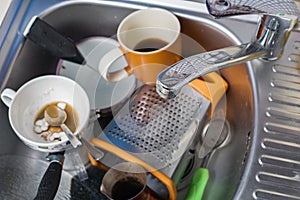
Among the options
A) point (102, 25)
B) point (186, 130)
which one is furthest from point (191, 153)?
point (102, 25)

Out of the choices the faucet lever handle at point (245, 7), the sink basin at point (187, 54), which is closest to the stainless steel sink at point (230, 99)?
the sink basin at point (187, 54)

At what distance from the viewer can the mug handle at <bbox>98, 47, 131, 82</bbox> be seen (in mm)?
815

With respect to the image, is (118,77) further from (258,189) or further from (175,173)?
(258,189)

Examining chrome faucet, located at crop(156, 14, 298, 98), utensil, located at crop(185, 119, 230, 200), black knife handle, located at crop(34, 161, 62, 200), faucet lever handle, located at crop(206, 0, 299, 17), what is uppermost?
faucet lever handle, located at crop(206, 0, 299, 17)

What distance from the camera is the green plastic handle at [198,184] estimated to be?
73 cm

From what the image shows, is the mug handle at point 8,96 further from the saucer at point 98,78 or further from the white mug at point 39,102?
the saucer at point 98,78

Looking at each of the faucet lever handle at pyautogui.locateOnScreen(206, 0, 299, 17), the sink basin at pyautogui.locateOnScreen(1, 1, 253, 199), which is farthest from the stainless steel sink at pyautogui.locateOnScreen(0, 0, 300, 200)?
the faucet lever handle at pyautogui.locateOnScreen(206, 0, 299, 17)

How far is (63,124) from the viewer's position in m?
0.76

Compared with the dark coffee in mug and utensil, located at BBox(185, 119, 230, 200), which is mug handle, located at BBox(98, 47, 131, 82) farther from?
utensil, located at BBox(185, 119, 230, 200)

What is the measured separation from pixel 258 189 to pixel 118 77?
0.92 ft

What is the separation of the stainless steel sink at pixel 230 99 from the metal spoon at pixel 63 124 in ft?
0.09

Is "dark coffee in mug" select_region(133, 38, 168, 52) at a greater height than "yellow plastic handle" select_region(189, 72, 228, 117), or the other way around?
"dark coffee in mug" select_region(133, 38, 168, 52)

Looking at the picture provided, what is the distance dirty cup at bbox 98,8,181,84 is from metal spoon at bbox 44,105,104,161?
0.32 ft

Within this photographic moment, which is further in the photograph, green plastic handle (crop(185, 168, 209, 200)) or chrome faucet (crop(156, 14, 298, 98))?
green plastic handle (crop(185, 168, 209, 200))
